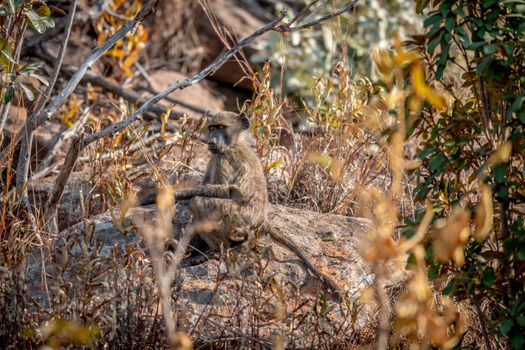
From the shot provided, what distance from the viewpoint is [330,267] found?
16.2 feet

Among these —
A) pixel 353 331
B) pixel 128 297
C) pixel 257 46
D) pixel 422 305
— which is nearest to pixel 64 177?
pixel 128 297

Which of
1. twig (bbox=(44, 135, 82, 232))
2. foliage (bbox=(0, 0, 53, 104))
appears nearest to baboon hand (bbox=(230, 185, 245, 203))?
twig (bbox=(44, 135, 82, 232))

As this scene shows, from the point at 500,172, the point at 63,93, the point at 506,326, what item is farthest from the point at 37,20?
the point at 506,326

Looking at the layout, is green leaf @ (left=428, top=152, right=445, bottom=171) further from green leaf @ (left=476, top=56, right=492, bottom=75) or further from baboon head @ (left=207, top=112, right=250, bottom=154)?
baboon head @ (left=207, top=112, right=250, bottom=154)

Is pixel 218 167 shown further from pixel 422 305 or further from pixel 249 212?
pixel 422 305

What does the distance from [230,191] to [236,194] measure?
63mm

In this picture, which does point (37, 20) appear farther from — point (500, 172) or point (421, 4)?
point (500, 172)

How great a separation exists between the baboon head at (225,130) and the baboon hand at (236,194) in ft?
1.37

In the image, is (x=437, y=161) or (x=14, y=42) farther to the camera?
(x=14, y=42)

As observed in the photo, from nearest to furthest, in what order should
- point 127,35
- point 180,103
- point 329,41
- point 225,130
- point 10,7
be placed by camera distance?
point 10,7 < point 225,130 < point 127,35 < point 180,103 < point 329,41

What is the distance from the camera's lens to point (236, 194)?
5.21 meters

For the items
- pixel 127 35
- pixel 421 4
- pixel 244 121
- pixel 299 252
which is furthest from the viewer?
pixel 127 35

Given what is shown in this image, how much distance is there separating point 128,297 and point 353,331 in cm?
131

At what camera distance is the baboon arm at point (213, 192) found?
5.19 m
